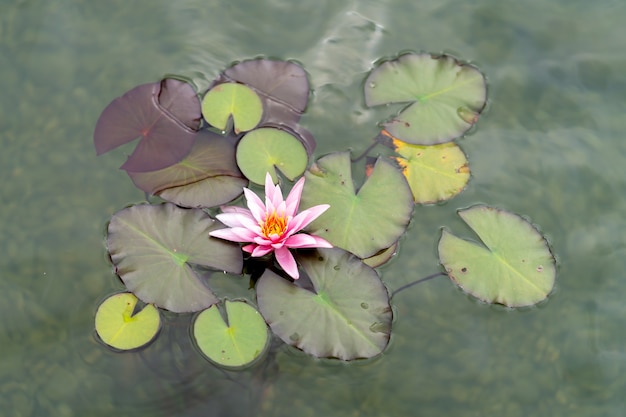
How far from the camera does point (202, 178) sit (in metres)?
2.85

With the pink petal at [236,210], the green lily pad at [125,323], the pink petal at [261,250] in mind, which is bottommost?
the green lily pad at [125,323]

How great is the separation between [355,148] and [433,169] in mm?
401

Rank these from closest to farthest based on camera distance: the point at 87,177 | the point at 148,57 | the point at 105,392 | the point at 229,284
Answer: the point at 105,392
the point at 229,284
the point at 87,177
the point at 148,57

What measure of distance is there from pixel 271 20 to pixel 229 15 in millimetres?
234

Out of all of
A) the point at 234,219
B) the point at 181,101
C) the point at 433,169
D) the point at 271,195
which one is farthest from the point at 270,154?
the point at 433,169

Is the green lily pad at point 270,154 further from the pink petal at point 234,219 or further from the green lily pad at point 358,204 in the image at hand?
the pink petal at point 234,219

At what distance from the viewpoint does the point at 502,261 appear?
2754 mm

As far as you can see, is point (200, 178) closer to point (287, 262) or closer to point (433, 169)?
point (287, 262)

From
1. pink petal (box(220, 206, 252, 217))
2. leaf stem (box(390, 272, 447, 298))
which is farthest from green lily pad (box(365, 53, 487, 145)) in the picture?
pink petal (box(220, 206, 252, 217))

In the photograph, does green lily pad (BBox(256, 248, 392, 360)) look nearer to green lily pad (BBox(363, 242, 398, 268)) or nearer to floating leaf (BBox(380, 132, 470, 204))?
green lily pad (BBox(363, 242, 398, 268))

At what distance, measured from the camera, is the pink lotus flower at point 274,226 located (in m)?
2.59

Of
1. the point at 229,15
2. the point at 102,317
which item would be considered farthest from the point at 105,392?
the point at 229,15

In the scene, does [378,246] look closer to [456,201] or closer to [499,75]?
[456,201]

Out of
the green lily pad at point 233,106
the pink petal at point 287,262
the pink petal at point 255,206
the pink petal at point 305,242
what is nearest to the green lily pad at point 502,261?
the pink petal at point 305,242
